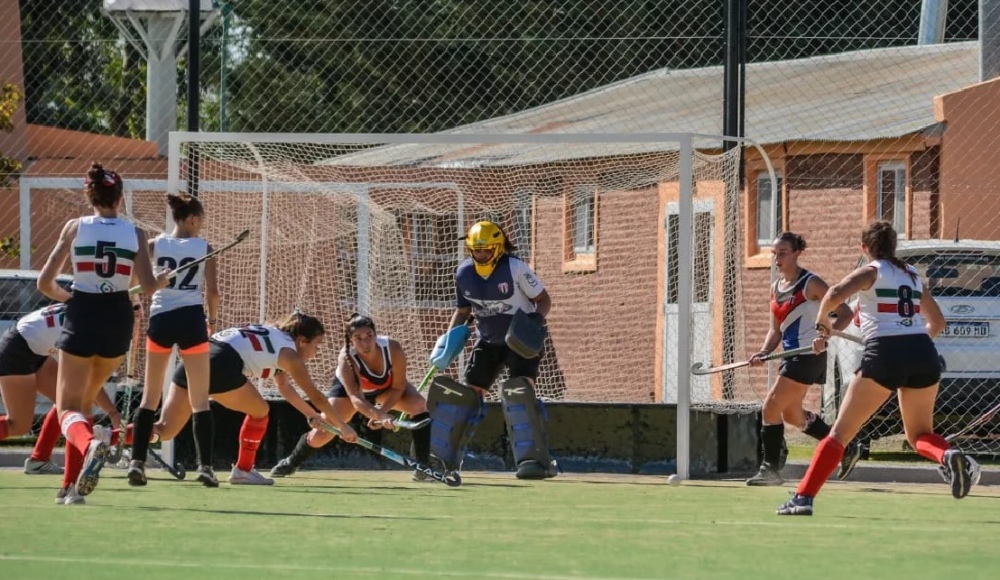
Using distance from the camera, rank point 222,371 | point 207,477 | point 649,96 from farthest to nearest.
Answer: point 649,96, point 222,371, point 207,477

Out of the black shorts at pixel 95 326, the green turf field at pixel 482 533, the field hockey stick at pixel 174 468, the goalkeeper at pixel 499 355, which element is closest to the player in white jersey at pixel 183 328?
the green turf field at pixel 482 533

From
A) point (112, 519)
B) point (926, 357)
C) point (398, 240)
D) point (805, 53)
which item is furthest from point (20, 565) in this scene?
point (805, 53)

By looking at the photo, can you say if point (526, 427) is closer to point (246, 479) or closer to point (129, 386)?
point (246, 479)

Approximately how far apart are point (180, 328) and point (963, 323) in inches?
264

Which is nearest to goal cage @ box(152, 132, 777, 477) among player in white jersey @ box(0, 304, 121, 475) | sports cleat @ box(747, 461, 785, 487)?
sports cleat @ box(747, 461, 785, 487)

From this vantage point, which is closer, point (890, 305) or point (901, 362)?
point (901, 362)

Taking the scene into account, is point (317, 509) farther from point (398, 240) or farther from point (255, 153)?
point (398, 240)

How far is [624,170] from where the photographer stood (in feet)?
64.4

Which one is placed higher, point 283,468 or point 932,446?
point 932,446

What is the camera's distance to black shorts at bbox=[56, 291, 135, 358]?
9.85 metres

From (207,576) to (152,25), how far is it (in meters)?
15.6

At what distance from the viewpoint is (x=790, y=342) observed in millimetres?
12992

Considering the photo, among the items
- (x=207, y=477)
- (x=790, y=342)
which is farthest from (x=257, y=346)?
(x=790, y=342)

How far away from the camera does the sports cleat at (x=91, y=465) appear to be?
9555 mm
